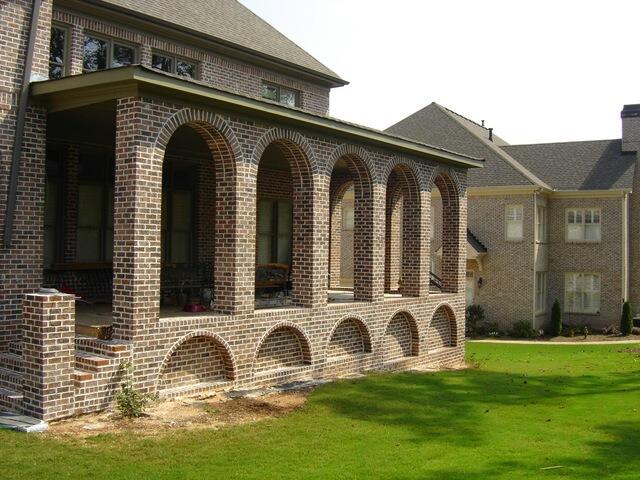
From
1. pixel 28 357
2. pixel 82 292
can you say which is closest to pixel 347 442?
pixel 28 357

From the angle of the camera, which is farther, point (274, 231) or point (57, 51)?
point (274, 231)

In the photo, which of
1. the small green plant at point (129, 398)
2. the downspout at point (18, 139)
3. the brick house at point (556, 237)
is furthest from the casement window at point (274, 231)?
the brick house at point (556, 237)

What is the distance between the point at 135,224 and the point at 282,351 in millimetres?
3755

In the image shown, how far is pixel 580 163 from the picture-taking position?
1196 inches

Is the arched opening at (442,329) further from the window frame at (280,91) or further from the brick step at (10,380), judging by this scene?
the brick step at (10,380)

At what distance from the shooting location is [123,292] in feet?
28.8

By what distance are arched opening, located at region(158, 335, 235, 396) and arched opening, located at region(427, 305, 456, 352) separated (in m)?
6.51

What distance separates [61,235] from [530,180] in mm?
A: 20179

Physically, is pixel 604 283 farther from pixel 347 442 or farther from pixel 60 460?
pixel 60 460

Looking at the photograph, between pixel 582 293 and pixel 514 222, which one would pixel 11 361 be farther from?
pixel 582 293

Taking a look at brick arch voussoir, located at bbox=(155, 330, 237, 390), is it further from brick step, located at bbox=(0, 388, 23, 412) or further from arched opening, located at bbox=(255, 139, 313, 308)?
arched opening, located at bbox=(255, 139, 313, 308)

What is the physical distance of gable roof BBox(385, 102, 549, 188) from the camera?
92.6 feet

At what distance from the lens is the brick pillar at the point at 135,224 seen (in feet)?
28.6

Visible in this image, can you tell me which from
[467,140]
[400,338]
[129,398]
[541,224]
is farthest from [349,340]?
[467,140]
